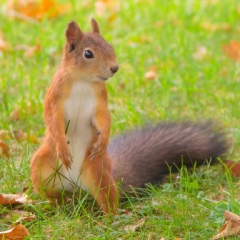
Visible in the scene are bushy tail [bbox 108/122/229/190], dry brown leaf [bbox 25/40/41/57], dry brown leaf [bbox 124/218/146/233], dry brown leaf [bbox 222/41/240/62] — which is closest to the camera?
dry brown leaf [bbox 124/218/146/233]

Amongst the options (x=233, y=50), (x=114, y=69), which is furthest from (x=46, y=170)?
(x=233, y=50)

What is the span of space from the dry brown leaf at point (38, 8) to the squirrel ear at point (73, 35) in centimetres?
255

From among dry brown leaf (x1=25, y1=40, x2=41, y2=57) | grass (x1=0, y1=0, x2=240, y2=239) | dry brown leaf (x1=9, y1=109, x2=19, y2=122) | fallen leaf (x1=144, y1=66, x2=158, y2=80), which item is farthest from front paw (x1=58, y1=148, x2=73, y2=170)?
dry brown leaf (x1=25, y1=40, x2=41, y2=57)

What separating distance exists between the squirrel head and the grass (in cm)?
39

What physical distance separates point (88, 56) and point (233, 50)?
7.28ft

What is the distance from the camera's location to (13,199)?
2.66 m

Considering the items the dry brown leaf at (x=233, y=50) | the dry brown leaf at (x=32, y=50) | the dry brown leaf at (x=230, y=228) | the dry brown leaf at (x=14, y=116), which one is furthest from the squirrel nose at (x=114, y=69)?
the dry brown leaf at (x=233, y=50)

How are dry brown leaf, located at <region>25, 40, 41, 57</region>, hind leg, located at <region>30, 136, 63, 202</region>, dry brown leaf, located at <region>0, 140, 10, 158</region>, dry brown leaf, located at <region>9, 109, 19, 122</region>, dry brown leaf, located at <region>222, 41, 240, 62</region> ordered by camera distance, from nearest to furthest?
hind leg, located at <region>30, 136, 63, 202</region>
dry brown leaf, located at <region>0, 140, 10, 158</region>
dry brown leaf, located at <region>9, 109, 19, 122</region>
dry brown leaf, located at <region>25, 40, 41, 57</region>
dry brown leaf, located at <region>222, 41, 240, 62</region>

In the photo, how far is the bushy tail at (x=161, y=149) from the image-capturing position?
9.69 feet

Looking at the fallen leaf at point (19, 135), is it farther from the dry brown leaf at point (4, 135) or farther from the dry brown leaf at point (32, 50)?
the dry brown leaf at point (32, 50)

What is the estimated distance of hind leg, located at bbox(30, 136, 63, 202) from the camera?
2.66m

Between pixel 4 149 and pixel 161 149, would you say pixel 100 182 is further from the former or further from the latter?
pixel 4 149

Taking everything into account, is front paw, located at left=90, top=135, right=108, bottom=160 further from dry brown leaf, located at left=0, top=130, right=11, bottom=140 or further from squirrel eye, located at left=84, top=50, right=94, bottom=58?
dry brown leaf, located at left=0, top=130, right=11, bottom=140

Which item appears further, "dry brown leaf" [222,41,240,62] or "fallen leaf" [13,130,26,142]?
"dry brown leaf" [222,41,240,62]
